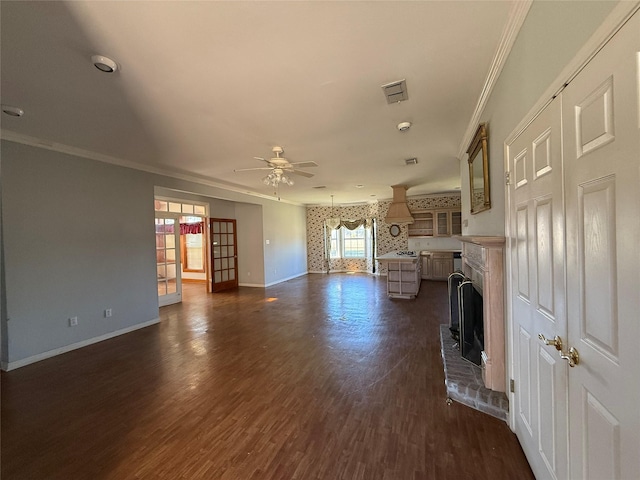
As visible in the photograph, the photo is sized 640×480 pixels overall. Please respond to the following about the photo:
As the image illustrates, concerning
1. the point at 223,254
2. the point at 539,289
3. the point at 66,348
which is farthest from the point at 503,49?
the point at 223,254

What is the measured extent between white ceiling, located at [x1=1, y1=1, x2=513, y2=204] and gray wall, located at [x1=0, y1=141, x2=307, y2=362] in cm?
42

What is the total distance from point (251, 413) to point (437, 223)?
7681 mm

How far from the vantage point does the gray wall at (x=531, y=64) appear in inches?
41.4

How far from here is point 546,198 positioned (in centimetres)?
135

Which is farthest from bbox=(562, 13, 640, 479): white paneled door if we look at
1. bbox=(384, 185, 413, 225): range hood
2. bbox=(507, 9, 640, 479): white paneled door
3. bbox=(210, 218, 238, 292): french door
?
bbox=(210, 218, 238, 292): french door

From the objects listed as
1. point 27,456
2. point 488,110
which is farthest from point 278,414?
point 488,110

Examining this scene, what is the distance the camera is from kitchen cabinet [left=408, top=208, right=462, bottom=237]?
8.22 metres

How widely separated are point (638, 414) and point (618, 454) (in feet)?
0.73

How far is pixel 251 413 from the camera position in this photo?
2.25 metres

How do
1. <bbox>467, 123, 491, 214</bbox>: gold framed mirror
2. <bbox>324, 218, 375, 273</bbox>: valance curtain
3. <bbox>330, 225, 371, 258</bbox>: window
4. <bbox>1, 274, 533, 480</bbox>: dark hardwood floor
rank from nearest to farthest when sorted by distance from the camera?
<bbox>1, 274, 533, 480</bbox>: dark hardwood floor, <bbox>467, 123, 491, 214</bbox>: gold framed mirror, <bbox>324, 218, 375, 273</bbox>: valance curtain, <bbox>330, 225, 371, 258</bbox>: window

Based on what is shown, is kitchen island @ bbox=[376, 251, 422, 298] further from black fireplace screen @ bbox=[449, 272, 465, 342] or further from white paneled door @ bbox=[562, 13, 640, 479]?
white paneled door @ bbox=[562, 13, 640, 479]

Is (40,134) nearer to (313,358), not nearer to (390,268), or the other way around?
(313,358)

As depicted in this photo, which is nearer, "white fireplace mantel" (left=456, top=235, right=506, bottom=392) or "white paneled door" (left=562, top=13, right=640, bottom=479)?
"white paneled door" (left=562, top=13, right=640, bottom=479)

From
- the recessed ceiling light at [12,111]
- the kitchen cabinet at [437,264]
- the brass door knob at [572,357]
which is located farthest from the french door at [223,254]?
the brass door knob at [572,357]
